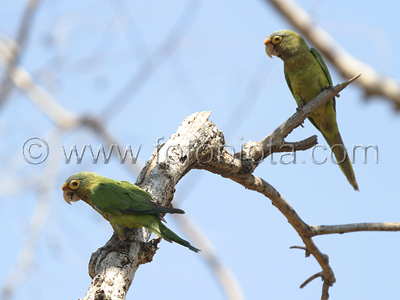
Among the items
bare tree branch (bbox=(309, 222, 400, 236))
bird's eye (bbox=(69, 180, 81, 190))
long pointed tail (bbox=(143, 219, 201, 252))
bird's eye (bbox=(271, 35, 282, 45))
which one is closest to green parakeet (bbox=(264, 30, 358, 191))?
bird's eye (bbox=(271, 35, 282, 45))

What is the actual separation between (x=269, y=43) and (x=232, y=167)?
263 centimetres

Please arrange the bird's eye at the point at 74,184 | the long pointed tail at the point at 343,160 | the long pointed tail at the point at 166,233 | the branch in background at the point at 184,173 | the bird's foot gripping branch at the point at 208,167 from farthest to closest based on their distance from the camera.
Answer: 1. the long pointed tail at the point at 343,160
2. the bird's eye at the point at 74,184
3. the bird's foot gripping branch at the point at 208,167
4. the long pointed tail at the point at 166,233
5. the branch in background at the point at 184,173

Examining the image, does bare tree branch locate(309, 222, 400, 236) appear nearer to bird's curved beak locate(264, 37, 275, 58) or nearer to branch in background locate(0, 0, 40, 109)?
bird's curved beak locate(264, 37, 275, 58)

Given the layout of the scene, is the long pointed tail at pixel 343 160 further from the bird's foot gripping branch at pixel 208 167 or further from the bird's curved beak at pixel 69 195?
the bird's curved beak at pixel 69 195

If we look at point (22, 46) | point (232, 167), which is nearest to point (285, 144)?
point (232, 167)

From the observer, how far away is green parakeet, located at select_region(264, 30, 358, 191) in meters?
5.66

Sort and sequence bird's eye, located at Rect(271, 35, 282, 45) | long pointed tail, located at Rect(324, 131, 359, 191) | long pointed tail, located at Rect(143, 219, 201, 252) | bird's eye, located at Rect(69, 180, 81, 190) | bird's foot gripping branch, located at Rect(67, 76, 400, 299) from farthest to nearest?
1. bird's eye, located at Rect(271, 35, 282, 45)
2. long pointed tail, located at Rect(324, 131, 359, 191)
3. bird's eye, located at Rect(69, 180, 81, 190)
4. bird's foot gripping branch, located at Rect(67, 76, 400, 299)
5. long pointed tail, located at Rect(143, 219, 201, 252)

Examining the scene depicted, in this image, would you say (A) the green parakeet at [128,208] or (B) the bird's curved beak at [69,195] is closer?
(A) the green parakeet at [128,208]

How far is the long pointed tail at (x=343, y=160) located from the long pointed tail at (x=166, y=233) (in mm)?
3119

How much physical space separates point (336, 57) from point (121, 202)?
3266mm

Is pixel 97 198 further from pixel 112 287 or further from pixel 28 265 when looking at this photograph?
pixel 28 265

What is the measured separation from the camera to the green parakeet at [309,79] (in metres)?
5.66

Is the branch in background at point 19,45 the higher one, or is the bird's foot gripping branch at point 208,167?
the branch in background at point 19,45

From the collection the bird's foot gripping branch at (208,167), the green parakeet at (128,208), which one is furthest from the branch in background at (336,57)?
the green parakeet at (128,208)
